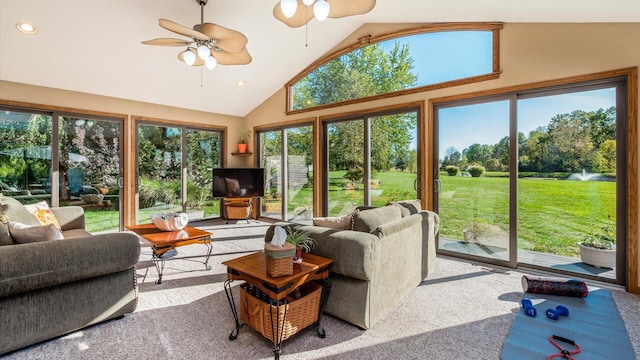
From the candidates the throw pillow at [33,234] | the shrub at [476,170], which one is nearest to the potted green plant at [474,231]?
the shrub at [476,170]

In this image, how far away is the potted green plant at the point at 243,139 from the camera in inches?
260

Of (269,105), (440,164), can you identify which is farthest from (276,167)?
(440,164)

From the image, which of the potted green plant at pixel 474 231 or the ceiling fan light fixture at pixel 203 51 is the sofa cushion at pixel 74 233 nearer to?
the ceiling fan light fixture at pixel 203 51

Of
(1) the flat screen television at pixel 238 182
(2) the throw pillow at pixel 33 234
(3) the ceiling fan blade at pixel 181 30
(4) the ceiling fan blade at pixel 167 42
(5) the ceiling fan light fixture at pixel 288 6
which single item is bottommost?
(2) the throw pillow at pixel 33 234

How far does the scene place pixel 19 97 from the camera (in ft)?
13.5

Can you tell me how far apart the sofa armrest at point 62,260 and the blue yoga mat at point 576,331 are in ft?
8.86

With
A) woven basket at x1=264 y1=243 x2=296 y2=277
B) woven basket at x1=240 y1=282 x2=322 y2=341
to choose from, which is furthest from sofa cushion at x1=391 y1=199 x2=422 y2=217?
woven basket at x1=264 y1=243 x2=296 y2=277

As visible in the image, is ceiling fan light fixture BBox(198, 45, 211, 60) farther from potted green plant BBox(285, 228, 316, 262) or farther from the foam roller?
the foam roller

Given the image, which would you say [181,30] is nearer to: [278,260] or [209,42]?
[209,42]

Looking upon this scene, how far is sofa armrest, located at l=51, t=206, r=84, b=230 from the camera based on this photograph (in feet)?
Result: 11.5

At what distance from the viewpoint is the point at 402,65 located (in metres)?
4.38

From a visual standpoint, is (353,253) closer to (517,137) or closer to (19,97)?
(517,137)

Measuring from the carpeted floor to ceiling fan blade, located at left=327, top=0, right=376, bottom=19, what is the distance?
2606 millimetres

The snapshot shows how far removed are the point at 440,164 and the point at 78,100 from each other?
5744mm
